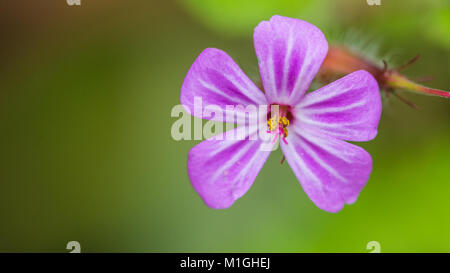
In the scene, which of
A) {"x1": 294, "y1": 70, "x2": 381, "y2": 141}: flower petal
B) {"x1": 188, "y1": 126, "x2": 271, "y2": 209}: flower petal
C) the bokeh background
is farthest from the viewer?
the bokeh background

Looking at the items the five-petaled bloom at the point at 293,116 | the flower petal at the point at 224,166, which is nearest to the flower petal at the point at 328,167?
the five-petaled bloom at the point at 293,116

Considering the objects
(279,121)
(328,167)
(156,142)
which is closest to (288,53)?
(279,121)

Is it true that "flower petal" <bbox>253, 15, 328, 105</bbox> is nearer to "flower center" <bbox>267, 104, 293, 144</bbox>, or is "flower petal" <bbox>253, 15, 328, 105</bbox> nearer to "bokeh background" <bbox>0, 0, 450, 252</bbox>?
"flower center" <bbox>267, 104, 293, 144</bbox>

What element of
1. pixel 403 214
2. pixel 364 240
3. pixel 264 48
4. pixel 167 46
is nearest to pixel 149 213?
pixel 167 46

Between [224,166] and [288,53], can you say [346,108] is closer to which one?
[288,53]

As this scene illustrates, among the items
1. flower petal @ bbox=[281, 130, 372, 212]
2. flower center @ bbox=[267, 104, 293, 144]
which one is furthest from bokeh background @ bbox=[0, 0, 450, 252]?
flower petal @ bbox=[281, 130, 372, 212]

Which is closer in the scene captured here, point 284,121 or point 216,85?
point 216,85
